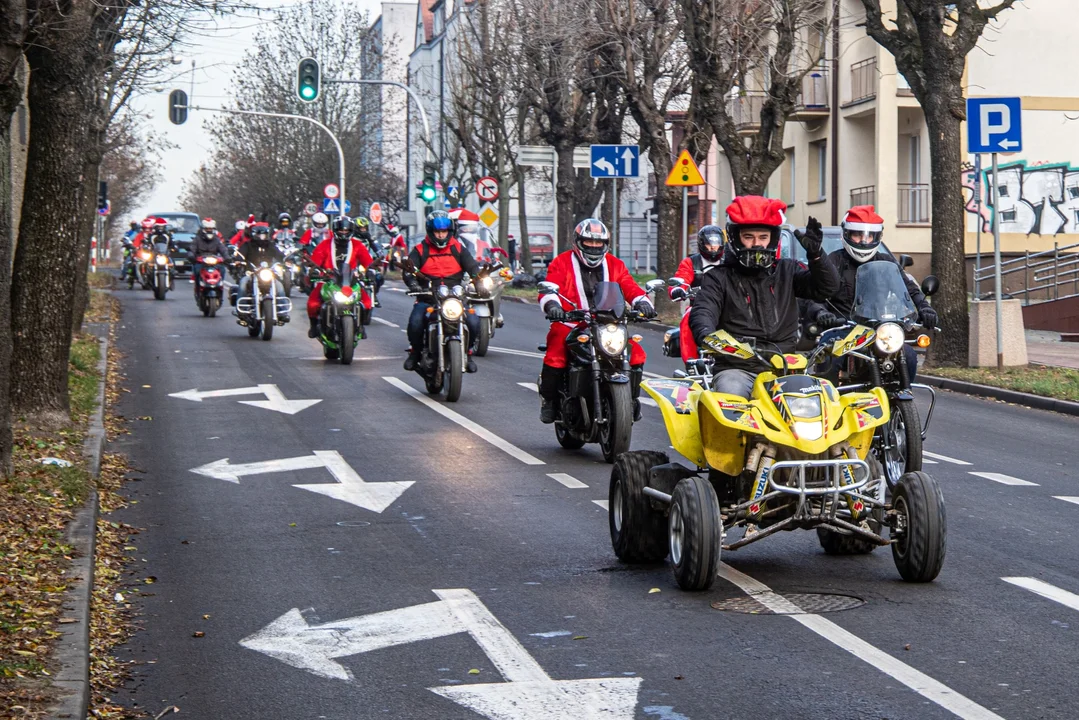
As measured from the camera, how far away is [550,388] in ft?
41.1

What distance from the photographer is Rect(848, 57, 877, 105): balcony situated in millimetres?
40312

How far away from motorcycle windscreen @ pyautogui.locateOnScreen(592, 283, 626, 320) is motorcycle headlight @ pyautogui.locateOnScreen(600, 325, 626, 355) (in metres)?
0.12

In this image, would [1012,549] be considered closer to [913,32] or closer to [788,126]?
[913,32]

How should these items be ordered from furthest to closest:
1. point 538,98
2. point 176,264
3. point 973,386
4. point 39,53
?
point 176,264, point 538,98, point 973,386, point 39,53

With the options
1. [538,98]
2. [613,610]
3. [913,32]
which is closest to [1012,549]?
[613,610]

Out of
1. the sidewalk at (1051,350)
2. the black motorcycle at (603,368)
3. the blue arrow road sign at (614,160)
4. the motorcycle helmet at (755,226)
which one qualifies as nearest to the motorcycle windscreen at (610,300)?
the black motorcycle at (603,368)

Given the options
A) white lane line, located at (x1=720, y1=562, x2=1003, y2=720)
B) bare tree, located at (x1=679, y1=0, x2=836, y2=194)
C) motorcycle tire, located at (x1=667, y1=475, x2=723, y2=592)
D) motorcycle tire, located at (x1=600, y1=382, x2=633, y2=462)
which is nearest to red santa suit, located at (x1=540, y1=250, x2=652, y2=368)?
motorcycle tire, located at (x1=600, y1=382, x2=633, y2=462)

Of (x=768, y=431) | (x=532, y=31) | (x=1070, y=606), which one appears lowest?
(x=1070, y=606)

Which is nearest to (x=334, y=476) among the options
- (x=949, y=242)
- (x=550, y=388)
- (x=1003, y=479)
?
(x=550, y=388)

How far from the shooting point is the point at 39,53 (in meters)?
12.7

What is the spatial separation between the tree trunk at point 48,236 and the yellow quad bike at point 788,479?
703 cm

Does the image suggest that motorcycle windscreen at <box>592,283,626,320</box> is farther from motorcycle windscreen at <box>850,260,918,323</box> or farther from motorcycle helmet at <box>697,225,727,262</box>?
motorcycle helmet at <box>697,225,727,262</box>

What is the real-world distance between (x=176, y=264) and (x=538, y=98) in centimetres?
1645

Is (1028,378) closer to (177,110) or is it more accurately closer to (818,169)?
(818,169)
